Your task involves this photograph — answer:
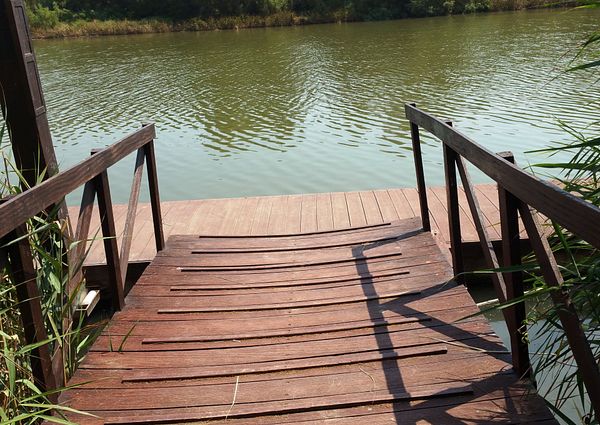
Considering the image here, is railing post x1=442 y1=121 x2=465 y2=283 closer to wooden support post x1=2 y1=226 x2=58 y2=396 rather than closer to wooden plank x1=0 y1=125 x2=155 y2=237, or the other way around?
wooden plank x1=0 y1=125 x2=155 y2=237

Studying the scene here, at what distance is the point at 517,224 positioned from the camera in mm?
2340

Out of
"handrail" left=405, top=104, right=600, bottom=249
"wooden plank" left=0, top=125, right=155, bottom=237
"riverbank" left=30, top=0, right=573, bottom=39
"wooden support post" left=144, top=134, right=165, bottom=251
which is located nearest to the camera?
"handrail" left=405, top=104, right=600, bottom=249

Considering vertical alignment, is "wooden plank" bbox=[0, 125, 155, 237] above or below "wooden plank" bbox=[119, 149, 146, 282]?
above

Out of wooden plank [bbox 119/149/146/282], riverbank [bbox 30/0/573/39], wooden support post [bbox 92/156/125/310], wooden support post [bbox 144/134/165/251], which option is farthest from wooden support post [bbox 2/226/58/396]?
riverbank [bbox 30/0/573/39]

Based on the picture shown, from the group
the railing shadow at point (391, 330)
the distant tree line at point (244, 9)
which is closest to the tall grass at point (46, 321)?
the railing shadow at point (391, 330)

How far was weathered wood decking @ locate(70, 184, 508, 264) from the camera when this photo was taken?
496 cm

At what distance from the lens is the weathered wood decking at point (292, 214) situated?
16.3 ft

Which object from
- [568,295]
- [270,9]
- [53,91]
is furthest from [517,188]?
[270,9]

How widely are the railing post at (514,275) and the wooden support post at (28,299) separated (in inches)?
59.8

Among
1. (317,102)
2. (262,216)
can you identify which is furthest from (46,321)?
(317,102)

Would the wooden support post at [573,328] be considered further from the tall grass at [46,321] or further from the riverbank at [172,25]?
the riverbank at [172,25]

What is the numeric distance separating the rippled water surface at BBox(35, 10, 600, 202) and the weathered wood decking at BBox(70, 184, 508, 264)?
118 centimetres

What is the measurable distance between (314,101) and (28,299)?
10.2 meters

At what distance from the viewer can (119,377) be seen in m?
2.60
